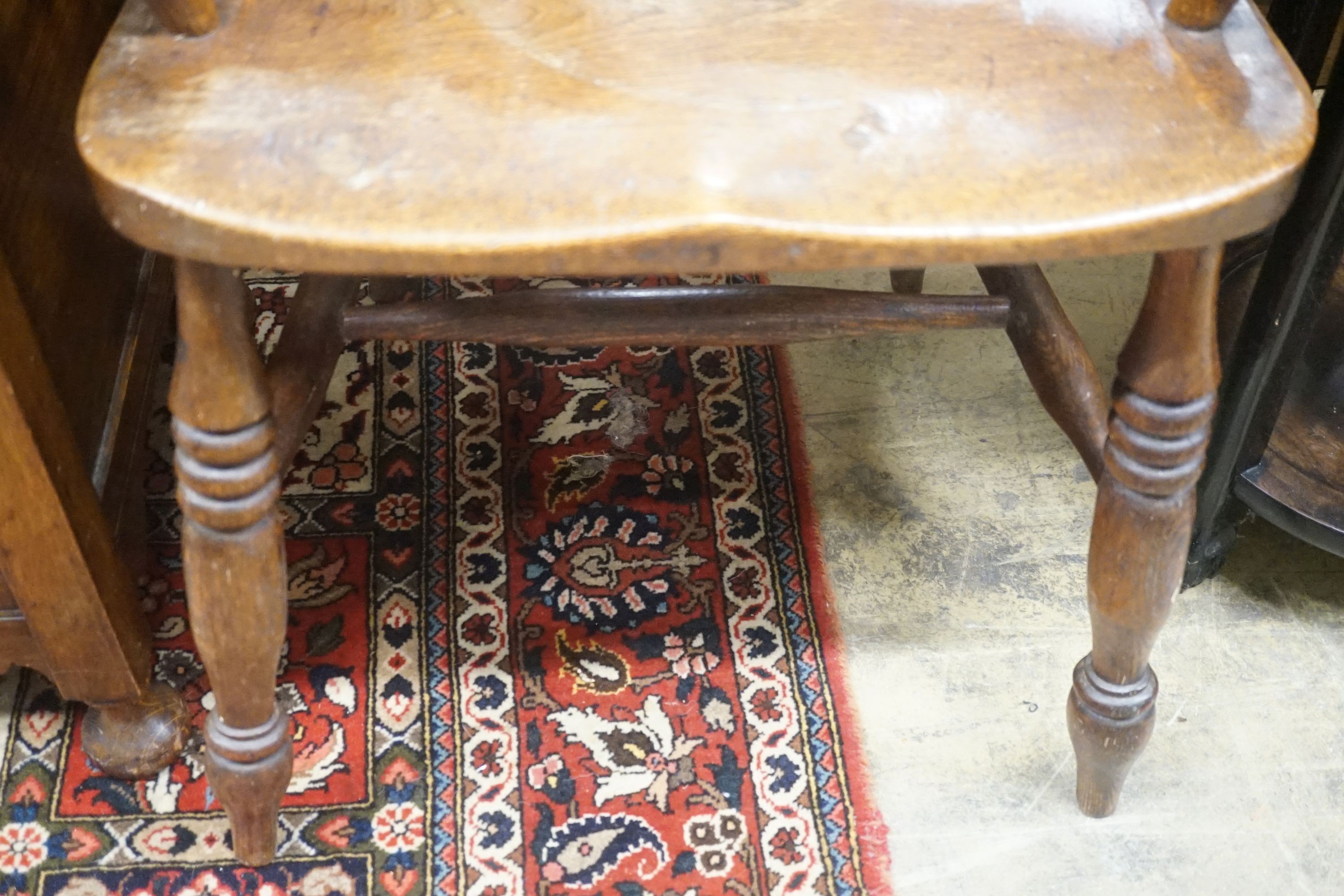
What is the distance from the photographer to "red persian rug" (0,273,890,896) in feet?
3.30

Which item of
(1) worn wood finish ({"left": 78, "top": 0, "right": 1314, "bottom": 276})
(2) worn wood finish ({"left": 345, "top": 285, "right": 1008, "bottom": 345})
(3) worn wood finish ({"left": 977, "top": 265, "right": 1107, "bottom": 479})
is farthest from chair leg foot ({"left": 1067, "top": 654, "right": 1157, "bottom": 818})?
(1) worn wood finish ({"left": 78, "top": 0, "right": 1314, "bottom": 276})

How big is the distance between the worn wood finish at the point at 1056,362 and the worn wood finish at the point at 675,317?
0.12ft

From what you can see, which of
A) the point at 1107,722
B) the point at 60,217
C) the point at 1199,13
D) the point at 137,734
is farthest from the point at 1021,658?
the point at 60,217

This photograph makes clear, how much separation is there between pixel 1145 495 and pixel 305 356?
0.54 metres

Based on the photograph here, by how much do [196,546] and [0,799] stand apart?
372mm

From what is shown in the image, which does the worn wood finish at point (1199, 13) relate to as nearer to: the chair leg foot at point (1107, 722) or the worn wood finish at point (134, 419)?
the chair leg foot at point (1107, 722)

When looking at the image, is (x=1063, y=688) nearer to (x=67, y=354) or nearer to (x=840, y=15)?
(x=840, y=15)

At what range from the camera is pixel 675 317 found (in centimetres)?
89

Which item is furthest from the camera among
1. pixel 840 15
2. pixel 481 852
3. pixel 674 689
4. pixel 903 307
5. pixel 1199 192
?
pixel 674 689

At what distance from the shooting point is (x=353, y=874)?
1.00m

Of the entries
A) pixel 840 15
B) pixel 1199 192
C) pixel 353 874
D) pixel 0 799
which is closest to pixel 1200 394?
pixel 1199 192

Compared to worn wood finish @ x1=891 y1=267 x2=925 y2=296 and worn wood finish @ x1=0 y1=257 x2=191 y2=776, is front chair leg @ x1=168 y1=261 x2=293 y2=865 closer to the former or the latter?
worn wood finish @ x1=0 y1=257 x2=191 y2=776

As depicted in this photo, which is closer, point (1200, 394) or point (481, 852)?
point (1200, 394)

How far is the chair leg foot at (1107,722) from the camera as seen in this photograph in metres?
0.94
